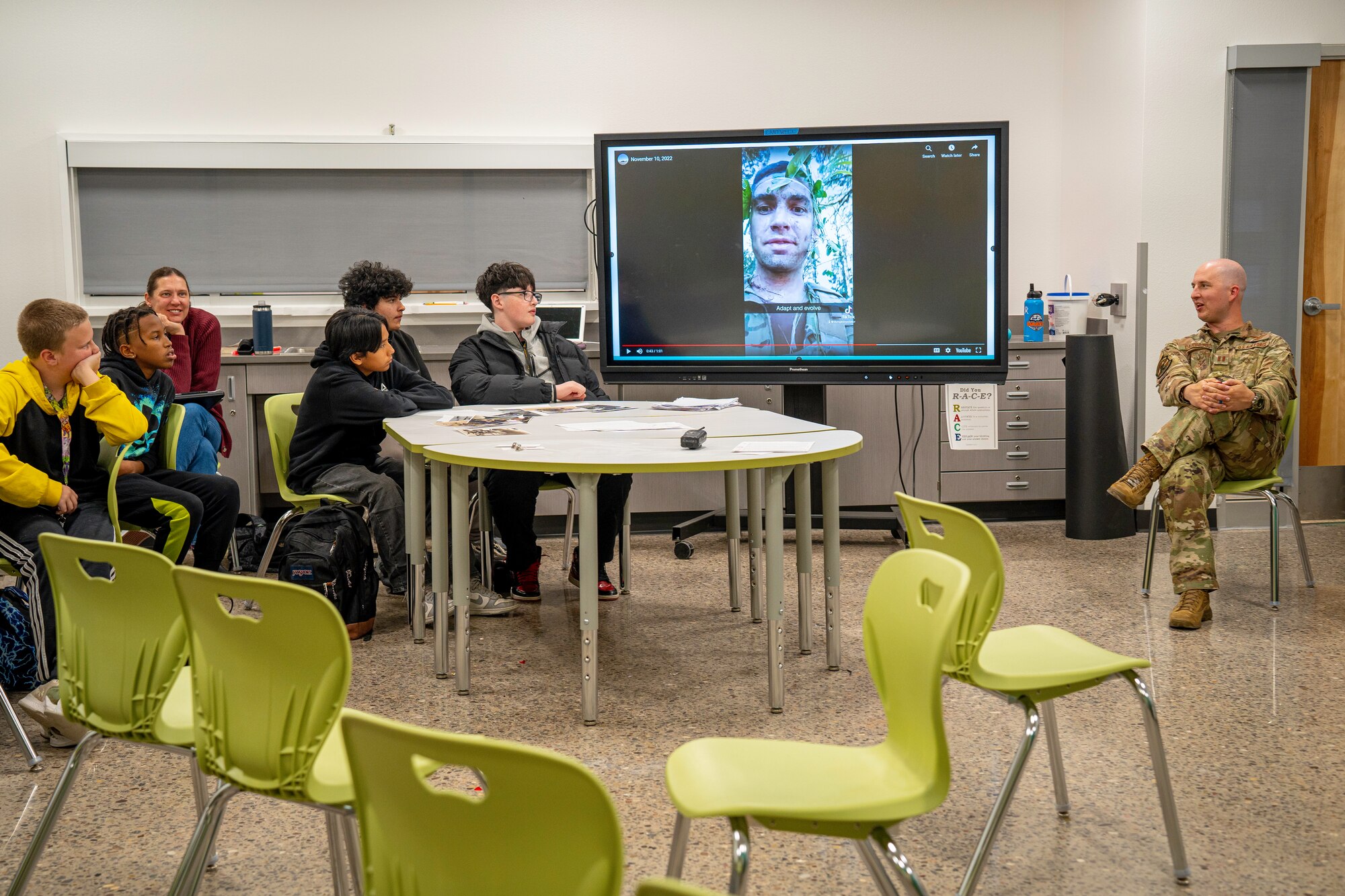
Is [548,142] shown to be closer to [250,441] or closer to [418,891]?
[250,441]

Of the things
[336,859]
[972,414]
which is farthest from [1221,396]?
[336,859]

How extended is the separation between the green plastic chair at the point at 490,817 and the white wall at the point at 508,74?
5.03m

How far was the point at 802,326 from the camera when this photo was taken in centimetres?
501

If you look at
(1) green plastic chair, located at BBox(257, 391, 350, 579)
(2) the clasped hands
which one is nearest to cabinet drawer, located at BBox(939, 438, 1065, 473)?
(2) the clasped hands

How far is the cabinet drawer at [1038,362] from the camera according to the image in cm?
551

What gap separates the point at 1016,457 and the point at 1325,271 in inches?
65.1

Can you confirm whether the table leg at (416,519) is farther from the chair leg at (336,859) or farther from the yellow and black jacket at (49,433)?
the chair leg at (336,859)

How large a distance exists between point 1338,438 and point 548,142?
4.14 meters

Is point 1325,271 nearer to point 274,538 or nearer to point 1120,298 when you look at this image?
point 1120,298

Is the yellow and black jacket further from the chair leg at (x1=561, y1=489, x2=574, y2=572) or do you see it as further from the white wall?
the white wall

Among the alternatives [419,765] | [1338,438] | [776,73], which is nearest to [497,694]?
[419,765]

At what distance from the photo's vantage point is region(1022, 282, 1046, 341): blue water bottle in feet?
18.5

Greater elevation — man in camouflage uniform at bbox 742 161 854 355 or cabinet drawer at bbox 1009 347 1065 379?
man in camouflage uniform at bbox 742 161 854 355

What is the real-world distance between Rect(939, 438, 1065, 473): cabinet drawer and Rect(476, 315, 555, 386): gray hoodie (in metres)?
2.06
